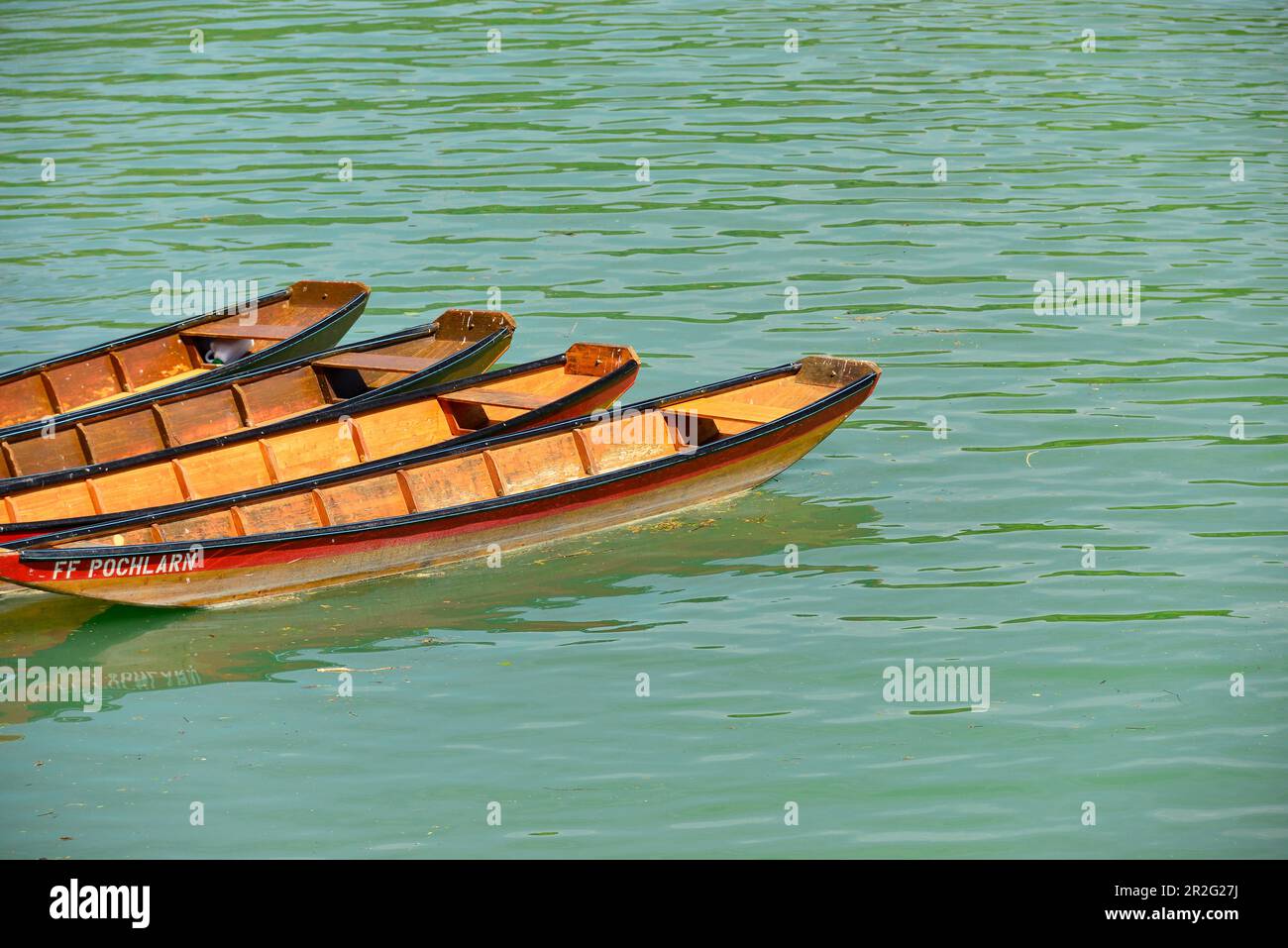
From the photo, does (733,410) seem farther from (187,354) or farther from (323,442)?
(187,354)

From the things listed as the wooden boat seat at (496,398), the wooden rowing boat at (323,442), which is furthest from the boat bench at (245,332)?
the wooden boat seat at (496,398)

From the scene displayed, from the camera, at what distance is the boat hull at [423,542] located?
40.6 ft

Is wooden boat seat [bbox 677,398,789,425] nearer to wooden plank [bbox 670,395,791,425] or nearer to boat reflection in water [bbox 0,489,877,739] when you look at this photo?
wooden plank [bbox 670,395,791,425]

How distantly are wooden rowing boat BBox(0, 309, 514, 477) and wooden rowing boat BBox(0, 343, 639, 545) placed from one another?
1.37 ft

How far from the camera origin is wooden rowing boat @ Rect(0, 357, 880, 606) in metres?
12.5

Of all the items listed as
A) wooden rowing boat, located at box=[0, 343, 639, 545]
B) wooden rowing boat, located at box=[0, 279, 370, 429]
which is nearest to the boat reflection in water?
wooden rowing boat, located at box=[0, 343, 639, 545]

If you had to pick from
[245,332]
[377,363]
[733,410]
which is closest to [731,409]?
[733,410]

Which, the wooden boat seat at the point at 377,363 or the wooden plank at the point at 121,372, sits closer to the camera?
the wooden boat seat at the point at 377,363

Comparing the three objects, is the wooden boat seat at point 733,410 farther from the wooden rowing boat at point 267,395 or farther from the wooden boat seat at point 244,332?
the wooden boat seat at point 244,332

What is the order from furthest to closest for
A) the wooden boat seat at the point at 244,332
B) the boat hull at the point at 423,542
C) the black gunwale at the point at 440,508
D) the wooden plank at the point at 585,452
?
the wooden boat seat at the point at 244,332, the wooden plank at the point at 585,452, the boat hull at the point at 423,542, the black gunwale at the point at 440,508

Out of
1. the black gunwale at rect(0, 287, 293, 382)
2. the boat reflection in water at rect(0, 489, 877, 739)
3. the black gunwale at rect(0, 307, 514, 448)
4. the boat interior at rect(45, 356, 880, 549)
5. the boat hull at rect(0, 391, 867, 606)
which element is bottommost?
the boat reflection in water at rect(0, 489, 877, 739)

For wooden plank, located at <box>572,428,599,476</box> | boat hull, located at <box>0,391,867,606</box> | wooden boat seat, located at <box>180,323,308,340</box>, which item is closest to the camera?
boat hull, located at <box>0,391,867,606</box>

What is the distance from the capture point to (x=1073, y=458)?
619 inches
